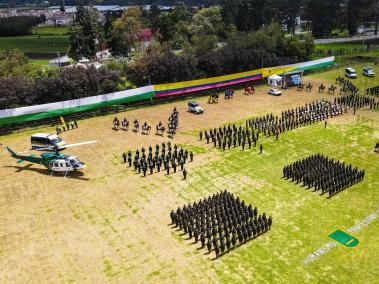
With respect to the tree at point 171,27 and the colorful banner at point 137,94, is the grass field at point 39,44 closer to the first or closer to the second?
the tree at point 171,27

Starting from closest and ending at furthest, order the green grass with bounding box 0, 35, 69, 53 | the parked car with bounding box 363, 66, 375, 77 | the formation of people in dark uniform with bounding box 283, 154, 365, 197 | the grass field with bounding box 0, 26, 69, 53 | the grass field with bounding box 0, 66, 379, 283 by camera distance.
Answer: the grass field with bounding box 0, 66, 379, 283 → the formation of people in dark uniform with bounding box 283, 154, 365, 197 → the parked car with bounding box 363, 66, 375, 77 → the grass field with bounding box 0, 26, 69, 53 → the green grass with bounding box 0, 35, 69, 53

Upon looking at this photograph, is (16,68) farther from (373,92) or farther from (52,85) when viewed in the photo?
(373,92)

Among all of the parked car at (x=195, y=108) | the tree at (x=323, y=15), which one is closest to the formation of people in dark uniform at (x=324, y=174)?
the parked car at (x=195, y=108)

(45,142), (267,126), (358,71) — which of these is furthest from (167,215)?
(358,71)

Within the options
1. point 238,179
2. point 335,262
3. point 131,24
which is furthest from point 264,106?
point 131,24

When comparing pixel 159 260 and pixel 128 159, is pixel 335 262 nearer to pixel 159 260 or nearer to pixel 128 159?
pixel 159 260

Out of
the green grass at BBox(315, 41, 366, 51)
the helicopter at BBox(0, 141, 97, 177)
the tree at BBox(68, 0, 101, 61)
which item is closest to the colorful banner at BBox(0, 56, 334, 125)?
the helicopter at BBox(0, 141, 97, 177)

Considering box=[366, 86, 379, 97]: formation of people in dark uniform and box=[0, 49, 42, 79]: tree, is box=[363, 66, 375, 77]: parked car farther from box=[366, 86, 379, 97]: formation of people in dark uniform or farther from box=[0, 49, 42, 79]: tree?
box=[0, 49, 42, 79]: tree
